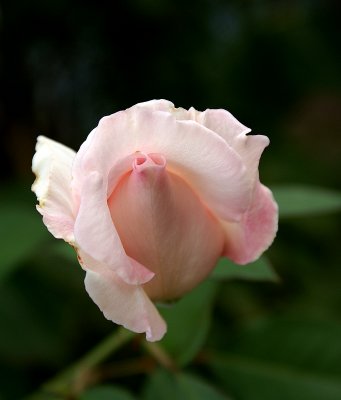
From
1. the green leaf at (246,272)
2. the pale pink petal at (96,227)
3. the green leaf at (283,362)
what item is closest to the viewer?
the pale pink petal at (96,227)

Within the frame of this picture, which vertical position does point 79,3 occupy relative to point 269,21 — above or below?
above

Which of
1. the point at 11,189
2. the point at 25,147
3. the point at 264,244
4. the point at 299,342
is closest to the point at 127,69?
the point at 25,147

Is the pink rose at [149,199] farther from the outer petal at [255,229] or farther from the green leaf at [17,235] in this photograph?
the green leaf at [17,235]

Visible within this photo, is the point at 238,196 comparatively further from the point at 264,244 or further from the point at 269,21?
the point at 269,21

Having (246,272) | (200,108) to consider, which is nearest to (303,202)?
(246,272)

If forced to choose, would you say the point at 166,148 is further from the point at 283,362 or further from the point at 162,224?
the point at 283,362

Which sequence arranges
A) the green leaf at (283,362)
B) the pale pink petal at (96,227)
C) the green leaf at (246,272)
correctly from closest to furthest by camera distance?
1. the pale pink petal at (96,227)
2. the green leaf at (246,272)
3. the green leaf at (283,362)

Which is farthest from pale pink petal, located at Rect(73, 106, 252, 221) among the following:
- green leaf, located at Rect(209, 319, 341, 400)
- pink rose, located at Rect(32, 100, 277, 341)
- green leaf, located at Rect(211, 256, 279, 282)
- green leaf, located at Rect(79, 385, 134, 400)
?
green leaf, located at Rect(209, 319, 341, 400)

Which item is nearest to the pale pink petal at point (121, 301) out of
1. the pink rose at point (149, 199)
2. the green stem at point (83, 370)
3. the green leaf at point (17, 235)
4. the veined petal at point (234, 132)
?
the pink rose at point (149, 199)
